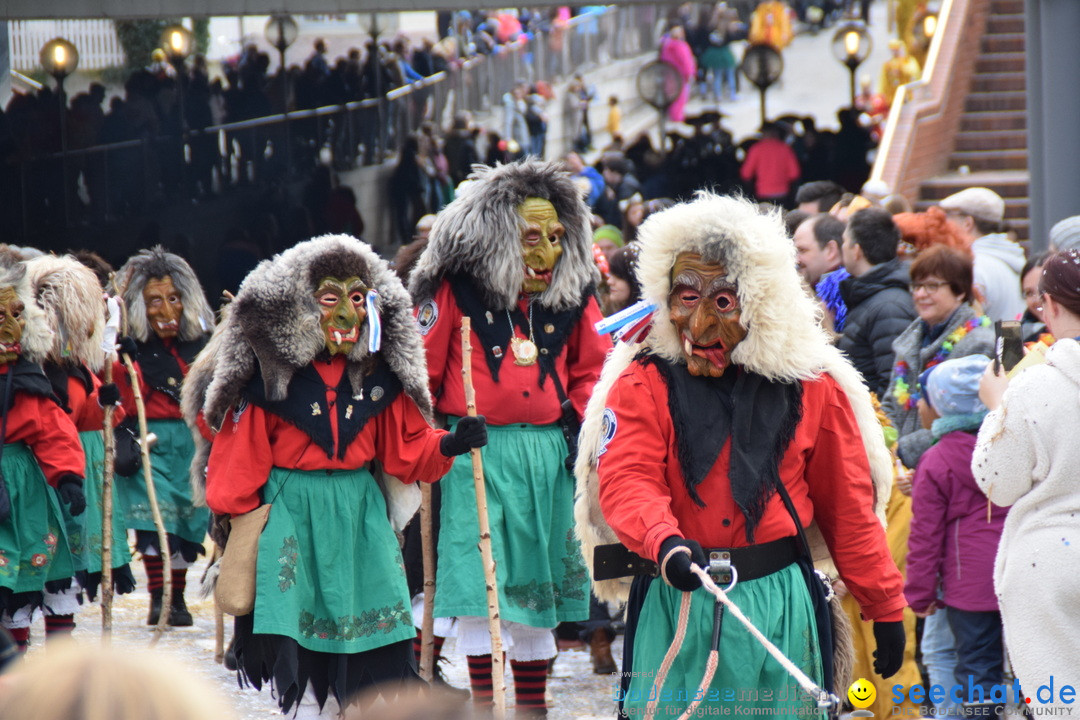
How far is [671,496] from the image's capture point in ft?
12.6

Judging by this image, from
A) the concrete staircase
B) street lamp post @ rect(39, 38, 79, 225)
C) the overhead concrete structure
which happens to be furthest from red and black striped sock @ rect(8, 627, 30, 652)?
the concrete staircase

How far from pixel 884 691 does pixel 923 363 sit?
4.76 feet

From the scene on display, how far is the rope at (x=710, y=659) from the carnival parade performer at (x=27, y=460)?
3.62 m

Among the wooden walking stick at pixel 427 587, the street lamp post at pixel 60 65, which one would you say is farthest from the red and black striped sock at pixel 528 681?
the street lamp post at pixel 60 65

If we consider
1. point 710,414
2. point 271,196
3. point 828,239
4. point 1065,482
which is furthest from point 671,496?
point 271,196

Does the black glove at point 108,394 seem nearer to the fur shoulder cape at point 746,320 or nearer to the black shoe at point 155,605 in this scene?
the black shoe at point 155,605

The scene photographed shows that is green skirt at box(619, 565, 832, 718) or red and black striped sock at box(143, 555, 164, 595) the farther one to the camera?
red and black striped sock at box(143, 555, 164, 595)

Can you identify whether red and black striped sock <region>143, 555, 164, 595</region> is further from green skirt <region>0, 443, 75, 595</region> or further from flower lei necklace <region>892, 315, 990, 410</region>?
flower lei necklace <region>892, 315, 990, 410</region>

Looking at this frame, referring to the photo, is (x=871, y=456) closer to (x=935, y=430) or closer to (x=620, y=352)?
(x=620, y=352)

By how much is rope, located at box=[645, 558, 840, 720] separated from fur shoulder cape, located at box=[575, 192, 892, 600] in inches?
17.5

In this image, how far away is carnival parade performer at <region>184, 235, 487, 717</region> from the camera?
501cm

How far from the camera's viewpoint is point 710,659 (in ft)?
11.9

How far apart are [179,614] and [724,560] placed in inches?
208

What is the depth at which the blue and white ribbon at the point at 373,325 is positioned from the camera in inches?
200
